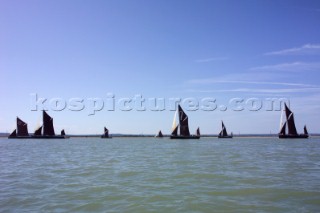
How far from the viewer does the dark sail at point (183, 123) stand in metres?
93.5

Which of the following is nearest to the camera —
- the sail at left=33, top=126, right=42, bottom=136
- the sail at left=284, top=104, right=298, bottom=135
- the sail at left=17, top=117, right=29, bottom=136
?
the sail at left=284, top=104, right=298, bottom=135

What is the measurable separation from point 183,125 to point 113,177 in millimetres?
80698

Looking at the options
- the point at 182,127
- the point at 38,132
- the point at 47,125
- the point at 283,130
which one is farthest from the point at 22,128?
the point at 283,130

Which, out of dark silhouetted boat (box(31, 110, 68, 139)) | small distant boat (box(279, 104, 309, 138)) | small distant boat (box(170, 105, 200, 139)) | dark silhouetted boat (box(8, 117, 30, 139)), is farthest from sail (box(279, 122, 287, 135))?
dark silhouetted boat (box(8, 117, 30, 139))

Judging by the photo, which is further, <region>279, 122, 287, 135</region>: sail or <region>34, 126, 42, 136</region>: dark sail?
<region>34, 126, 42, 136</region>: dark sail

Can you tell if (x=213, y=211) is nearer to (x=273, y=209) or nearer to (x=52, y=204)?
(x=273, y=209)

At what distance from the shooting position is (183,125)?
9512 cm

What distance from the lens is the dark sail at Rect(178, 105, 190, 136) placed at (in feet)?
307

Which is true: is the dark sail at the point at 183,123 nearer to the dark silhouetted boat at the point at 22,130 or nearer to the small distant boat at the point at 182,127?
the small distant boat at the point at 182,127

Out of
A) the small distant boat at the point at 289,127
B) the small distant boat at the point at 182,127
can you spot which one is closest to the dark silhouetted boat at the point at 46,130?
the small distant boat at the point at 182,127

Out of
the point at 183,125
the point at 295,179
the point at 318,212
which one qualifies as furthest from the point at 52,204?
the point at 183,125

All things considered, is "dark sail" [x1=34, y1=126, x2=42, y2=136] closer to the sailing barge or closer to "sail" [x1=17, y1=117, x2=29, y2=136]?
the sailing barge

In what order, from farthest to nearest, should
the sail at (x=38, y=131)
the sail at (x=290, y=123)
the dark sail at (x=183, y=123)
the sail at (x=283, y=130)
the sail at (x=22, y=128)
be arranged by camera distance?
the sail at (x=22, y=128) < the sail at (x=38, y=131) < the sail at (x=283, y=130) < the sail at (x=290, y=123) < the dark sail at (x=183, y=123)

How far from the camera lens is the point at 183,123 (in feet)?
311
